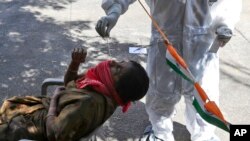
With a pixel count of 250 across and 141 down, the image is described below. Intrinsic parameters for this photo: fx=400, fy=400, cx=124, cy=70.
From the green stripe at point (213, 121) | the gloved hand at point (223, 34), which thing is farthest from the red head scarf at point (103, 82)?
the gloved hand at point (223, 34)

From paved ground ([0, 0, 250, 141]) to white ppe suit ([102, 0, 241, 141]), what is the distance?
571mm

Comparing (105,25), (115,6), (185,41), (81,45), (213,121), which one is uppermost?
(115,6)

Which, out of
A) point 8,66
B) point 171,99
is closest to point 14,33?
point 8,66

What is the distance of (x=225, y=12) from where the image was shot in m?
2.72

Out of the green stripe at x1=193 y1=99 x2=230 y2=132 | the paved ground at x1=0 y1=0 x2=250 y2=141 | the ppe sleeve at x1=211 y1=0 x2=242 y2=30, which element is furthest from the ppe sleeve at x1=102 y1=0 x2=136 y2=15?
the paved ground at x1=0 y1=0 x2=250 y2=141

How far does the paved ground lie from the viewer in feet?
12.4

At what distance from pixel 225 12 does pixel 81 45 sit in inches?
108

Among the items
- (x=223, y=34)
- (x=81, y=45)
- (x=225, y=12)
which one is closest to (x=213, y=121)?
(x=223, y=34)

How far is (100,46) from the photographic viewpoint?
5129 mm

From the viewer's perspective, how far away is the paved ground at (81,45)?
3.79 m

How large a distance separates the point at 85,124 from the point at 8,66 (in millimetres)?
2775

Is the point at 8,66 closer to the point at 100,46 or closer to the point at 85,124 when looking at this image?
the point at 100,46

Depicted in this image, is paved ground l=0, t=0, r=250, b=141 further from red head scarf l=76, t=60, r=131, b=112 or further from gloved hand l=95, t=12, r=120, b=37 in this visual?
red head scarf l=76, t=60, r=131, b=112

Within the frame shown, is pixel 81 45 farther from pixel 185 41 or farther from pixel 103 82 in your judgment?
pixel 103 82
